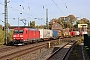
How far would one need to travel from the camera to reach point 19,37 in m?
33.2

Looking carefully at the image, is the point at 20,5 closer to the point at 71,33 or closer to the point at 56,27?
the point at 71,33

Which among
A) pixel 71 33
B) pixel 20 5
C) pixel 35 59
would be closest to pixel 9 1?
pixel 20 5

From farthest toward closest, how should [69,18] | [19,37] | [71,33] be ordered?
1. [69,18]
2. [71,33]
3. [19,37]

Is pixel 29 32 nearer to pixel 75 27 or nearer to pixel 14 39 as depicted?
pixel 14 39

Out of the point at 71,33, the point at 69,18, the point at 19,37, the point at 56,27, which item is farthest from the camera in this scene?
the point at 69,18

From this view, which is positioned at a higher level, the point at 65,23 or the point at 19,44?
the point at 65,23

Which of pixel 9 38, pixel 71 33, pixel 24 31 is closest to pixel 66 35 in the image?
pixel 71 33

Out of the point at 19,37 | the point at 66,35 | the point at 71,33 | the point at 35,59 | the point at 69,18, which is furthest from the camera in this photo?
the point at 69,18

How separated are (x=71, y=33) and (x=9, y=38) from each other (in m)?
57.5

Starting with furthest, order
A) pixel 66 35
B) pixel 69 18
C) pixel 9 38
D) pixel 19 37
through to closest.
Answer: pixel 69 18 < pixel 66 35 < pixel 9 38 < pixel 19 37

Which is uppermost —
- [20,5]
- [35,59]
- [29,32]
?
[20,5]

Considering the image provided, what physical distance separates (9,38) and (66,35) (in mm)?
48796

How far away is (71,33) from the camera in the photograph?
314ft

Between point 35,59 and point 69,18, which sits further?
point 69,18
